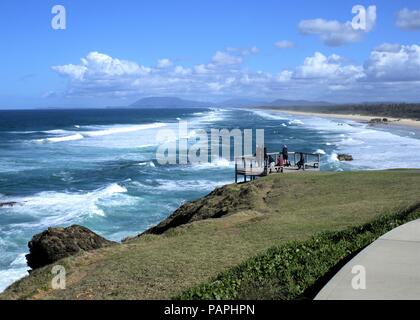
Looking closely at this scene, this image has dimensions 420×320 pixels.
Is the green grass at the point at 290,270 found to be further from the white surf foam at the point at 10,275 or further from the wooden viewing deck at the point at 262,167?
the wooden viewing deck at the point at 262,167

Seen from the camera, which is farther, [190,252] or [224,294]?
[190,252]

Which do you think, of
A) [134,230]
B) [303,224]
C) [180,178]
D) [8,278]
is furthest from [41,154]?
[303,224]

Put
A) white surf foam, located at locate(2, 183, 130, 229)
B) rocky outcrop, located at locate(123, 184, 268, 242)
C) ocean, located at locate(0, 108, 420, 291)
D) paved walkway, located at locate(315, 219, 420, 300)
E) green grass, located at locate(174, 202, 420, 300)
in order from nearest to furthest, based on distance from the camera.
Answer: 1. paved walkway, located at locate(315, 219, 420, 300)
2. green grass, located at locate(174, 202, 420, 300)
3. rocky outcrop, located at locate(123, 184, 268, 242)
4. ocean, located at locate(0, 108, 420, 291)
5. white surf foam, located at locate(2, 183, 130, 229)

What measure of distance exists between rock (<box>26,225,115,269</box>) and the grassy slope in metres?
2.03

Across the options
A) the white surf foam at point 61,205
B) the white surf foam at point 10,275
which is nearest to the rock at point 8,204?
the white surf foam at point 61,205

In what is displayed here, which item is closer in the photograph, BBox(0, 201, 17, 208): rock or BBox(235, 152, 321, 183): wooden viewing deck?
BBox(235, 152, 321, 183): wooden viewing deck

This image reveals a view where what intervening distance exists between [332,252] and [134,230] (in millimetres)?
15568

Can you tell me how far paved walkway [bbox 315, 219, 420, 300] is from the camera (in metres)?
6.62

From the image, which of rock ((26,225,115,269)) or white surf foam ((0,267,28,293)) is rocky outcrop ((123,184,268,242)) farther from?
white surf foam ((0,267,28,293))

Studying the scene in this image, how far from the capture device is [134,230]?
24.1 meters

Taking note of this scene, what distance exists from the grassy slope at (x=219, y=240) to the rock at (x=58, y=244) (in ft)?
6.65

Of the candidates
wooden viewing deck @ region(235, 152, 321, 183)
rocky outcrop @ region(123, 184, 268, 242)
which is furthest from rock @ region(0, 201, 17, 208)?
rocky outcrop @ region(123, 184, 268, 242)

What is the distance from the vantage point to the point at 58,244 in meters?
16.0
